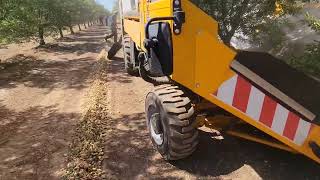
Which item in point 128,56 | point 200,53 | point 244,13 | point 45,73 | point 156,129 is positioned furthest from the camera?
point 45,73

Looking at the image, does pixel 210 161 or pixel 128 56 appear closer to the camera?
pixel 210 161

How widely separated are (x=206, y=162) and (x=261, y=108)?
1.44 meters

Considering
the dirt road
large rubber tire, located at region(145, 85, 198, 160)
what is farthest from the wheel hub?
the dirt road

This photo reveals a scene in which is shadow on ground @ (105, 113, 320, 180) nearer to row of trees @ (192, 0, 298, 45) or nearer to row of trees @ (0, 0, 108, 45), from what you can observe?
row of trees @ (192, 0, 298, 45)

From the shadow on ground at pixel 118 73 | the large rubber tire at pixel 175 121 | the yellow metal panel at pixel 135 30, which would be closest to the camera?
the large rubber tire at pixel 175 121

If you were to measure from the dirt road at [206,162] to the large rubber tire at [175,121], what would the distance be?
0.30 meters

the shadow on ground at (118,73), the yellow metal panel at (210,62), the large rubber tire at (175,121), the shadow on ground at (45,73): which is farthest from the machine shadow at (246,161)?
the shadow on ground at (45,73)

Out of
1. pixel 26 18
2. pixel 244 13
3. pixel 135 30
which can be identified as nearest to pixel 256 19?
pixel 244 13

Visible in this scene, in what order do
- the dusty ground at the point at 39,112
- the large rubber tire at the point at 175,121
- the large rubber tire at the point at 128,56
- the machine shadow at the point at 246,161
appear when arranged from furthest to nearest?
the large rubber tire at the point at 128,56
the dusty ground at the point at 39,112
the machine shadow at the point at 246,161
the large rubber tire at the point at 175,121

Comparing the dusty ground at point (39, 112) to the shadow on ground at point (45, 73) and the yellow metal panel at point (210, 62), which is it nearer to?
the shadow on ground at point (45, 73)

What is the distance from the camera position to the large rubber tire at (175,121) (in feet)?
14.5

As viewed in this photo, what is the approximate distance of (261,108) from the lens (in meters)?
4.12

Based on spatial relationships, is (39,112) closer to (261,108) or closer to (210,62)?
(210,62)

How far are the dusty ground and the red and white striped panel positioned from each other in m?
2.80
